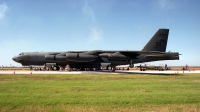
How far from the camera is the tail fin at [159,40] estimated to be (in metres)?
31.4

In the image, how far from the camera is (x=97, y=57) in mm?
32875

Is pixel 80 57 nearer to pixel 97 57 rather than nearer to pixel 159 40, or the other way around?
pixel 97 57

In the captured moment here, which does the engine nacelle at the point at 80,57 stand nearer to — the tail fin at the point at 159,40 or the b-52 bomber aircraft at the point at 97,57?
the b-52 bomber aircraft at the point at 97,57

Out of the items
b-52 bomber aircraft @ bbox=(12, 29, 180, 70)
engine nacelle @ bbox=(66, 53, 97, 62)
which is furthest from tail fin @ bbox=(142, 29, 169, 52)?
engine nacelle @ bbox=(66, 53, 97, 62)

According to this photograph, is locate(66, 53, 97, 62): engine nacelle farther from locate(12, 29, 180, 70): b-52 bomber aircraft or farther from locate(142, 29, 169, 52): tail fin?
locate(142, 29, 169, 52): tail fin

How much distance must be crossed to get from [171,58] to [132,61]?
20.3 ft

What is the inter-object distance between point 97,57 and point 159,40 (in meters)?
10.7

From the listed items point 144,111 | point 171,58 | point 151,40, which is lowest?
point 144,111

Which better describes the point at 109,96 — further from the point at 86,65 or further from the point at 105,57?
the point at 86,65

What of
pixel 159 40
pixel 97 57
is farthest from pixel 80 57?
pixel 159 40

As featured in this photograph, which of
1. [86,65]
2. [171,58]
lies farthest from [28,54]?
[171,58]

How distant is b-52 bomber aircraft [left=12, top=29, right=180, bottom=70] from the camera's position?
31156 millimetres

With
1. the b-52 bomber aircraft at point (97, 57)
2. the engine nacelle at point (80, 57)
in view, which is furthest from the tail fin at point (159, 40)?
the engine nacelle at point (80, 57)

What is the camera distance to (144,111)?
629cm
